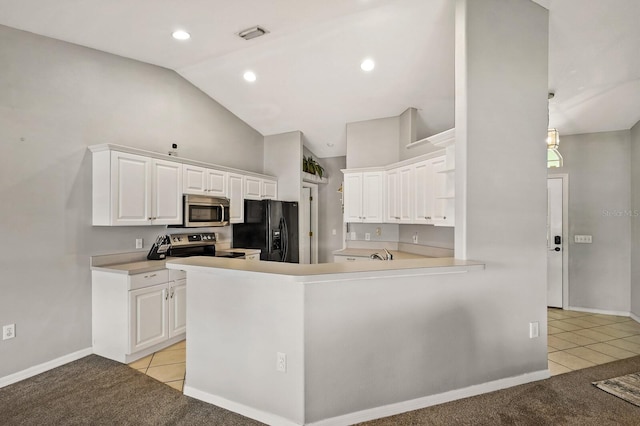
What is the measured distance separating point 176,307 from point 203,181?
1604mm

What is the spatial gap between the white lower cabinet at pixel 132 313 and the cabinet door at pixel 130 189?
0.59m

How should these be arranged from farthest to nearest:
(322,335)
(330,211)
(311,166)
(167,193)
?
(330,211) < (311,166) < (167,193) < (322,335)

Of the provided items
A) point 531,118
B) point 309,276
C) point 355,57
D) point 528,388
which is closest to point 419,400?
point 528,388

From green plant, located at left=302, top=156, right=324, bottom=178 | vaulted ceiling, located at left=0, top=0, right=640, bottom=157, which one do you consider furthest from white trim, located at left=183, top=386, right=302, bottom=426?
green plant, located at left=302, top=156, right=324, bottom=178

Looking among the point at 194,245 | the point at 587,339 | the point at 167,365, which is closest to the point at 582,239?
the point at 587,339

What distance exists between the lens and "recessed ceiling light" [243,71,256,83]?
4344 mm

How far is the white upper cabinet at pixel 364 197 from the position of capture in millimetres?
4895

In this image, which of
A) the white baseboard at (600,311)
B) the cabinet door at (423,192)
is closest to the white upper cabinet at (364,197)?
the cabinet door at (423,192)

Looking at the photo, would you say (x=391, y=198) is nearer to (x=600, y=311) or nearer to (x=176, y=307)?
(x=176, y=307)

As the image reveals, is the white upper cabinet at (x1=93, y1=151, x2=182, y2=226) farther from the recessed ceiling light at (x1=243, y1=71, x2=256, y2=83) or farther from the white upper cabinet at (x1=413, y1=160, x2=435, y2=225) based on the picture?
the white upper cabinet at (x1=413, y1=160, x2=435, y2=225)

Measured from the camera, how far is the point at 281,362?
7.22ft

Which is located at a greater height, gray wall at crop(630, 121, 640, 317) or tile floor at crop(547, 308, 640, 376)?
gray wall at crop(630, 121, 640, 317)

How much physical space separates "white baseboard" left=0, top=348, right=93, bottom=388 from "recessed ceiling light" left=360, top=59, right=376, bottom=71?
422 cm

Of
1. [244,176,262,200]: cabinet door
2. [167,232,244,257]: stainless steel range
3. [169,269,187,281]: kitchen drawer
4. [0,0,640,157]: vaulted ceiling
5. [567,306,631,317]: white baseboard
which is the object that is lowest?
[567,306,631,317]: white baseboard
